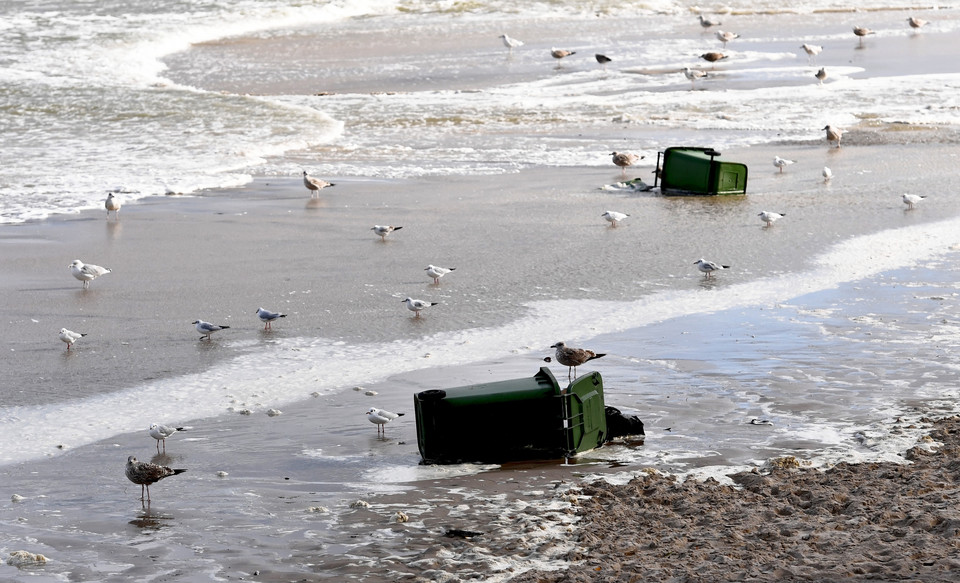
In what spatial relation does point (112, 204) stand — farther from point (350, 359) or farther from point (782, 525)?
point (782, 525)

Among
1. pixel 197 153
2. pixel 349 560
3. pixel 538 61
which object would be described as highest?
pixel 538 61

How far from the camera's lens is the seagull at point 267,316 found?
1055 centimetres

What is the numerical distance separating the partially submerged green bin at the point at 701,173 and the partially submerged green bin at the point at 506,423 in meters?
9.46

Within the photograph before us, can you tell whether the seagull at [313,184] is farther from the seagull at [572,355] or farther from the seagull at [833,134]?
the seagull at [833,134]

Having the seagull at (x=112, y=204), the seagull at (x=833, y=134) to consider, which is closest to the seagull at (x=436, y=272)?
the seagull at (x=112, y=204)

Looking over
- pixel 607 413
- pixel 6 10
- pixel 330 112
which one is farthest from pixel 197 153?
pixel 6 10

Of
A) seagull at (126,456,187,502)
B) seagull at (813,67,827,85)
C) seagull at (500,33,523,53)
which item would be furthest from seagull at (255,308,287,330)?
seagull at (500,33,523,53)

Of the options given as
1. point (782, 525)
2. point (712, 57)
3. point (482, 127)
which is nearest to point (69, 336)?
point (782, 525)

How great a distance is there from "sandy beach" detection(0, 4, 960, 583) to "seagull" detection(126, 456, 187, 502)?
161 mm

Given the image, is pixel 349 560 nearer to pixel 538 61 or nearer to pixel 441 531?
pixel 441 531

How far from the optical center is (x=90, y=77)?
30500 mm

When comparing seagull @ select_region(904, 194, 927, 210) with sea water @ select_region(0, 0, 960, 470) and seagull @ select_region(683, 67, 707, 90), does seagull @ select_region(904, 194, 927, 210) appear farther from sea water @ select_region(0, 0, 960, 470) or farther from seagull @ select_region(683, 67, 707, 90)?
seagull @ select_region(683, 67, 707, 90)

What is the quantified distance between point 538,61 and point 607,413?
2669cm

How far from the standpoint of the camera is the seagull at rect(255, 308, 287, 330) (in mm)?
10555
